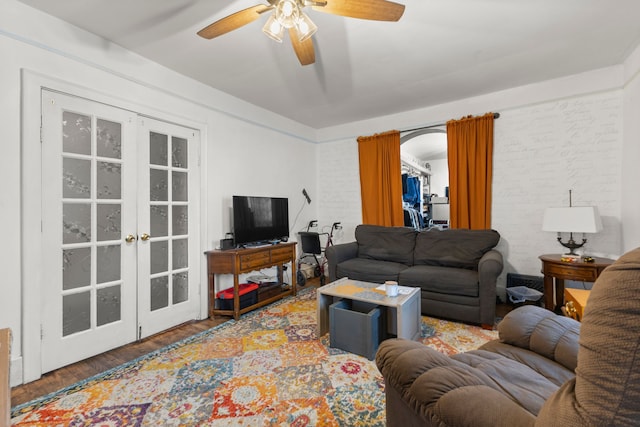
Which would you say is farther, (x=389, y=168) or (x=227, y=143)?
(x=389, y=168)

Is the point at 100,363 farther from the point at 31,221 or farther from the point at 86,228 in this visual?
the point at 31,221

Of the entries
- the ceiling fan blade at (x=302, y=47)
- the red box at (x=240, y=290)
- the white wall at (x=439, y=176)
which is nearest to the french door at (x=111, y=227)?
the red box at (x=240, y=290)

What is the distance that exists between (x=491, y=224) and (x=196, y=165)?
3.65m

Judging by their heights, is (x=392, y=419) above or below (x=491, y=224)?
below

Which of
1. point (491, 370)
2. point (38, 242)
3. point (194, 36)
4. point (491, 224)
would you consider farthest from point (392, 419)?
point (491, 224)

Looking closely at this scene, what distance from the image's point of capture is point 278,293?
3.76 metres

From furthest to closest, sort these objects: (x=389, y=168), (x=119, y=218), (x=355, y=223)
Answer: (x=355, y=223)
(x=389, y=168)
(x=119, y=218)

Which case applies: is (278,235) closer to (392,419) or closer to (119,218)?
(119,218)

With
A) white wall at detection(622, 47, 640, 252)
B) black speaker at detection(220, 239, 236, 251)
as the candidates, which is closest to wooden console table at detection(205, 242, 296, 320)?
black speaker at detection(220, 239, 236, 251)

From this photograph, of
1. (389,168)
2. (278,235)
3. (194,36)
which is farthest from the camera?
(389,168)

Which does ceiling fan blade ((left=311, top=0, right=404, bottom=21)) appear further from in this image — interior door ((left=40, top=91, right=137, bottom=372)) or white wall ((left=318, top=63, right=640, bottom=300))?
white wall ((left=318, top=63, right=640, bottom=300))

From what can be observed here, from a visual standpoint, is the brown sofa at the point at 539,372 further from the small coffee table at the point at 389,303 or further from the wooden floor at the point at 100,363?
the wooden floor at the point at 100,363

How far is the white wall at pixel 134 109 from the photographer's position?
1.99 meters

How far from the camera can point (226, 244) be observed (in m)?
3.29
